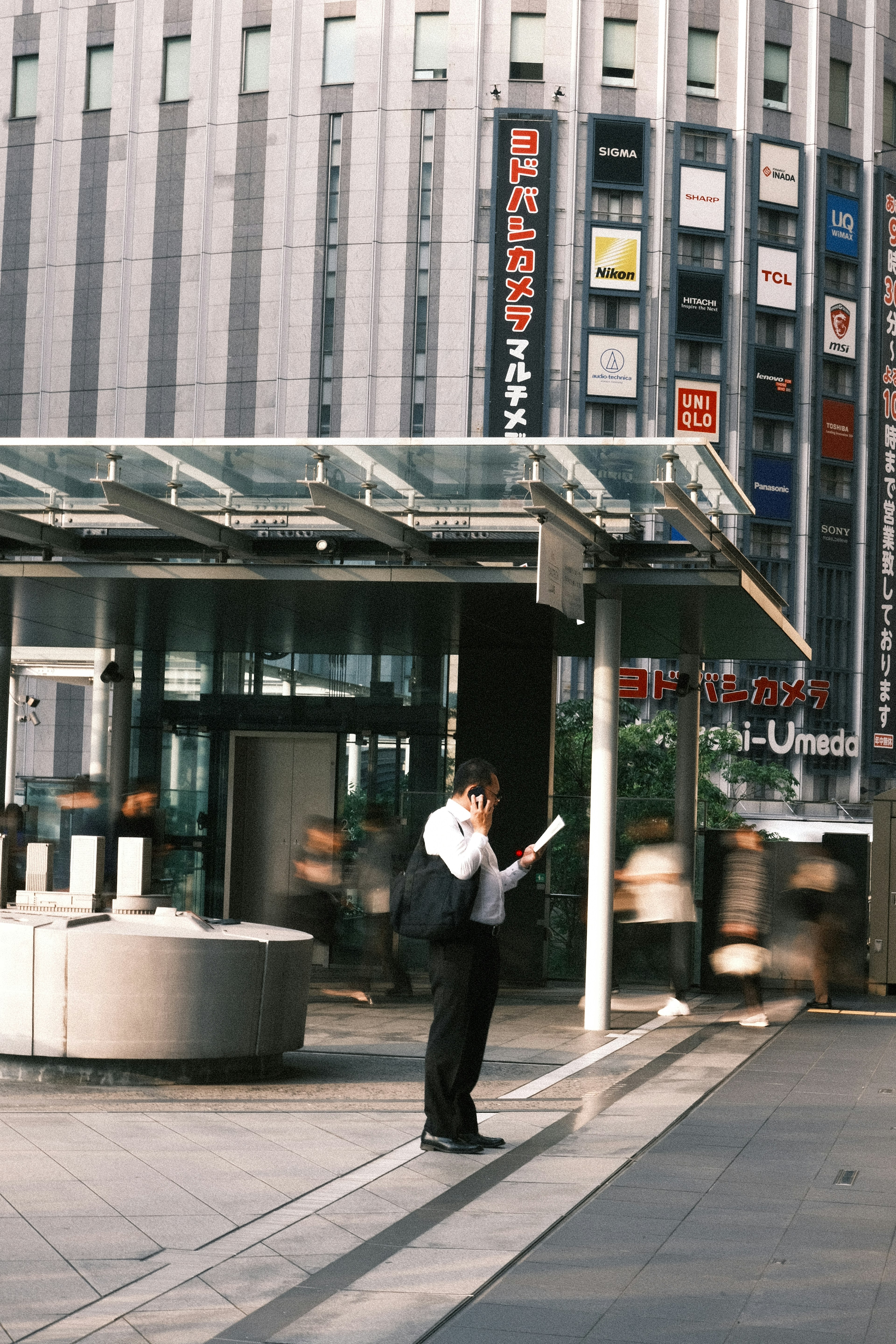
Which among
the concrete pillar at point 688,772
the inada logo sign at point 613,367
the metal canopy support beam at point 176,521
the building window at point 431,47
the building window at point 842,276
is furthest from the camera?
the building window at point 842,276

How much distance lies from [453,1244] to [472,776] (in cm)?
229

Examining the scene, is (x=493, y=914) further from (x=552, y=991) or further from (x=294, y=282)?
(x=294, y=282)

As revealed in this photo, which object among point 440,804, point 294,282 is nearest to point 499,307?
point 294,282

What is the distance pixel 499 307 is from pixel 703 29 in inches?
522

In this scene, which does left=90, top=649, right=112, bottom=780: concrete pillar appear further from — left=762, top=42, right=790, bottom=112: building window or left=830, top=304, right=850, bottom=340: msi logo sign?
left=762, top=42, right=790, bottom=112: building window

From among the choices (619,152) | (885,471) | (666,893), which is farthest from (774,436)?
(666,893)

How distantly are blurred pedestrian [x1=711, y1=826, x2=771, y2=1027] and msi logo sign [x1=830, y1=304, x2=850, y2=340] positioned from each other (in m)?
46.1

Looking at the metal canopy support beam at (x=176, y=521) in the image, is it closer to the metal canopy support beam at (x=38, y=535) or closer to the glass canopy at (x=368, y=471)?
the glass canopy at (x=368, y=471)

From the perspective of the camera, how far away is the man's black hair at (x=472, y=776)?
289 inches

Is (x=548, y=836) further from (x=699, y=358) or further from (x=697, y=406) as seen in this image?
(x=699, y=358)

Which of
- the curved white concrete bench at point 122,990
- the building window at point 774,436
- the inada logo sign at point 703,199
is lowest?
the curved white concrete bench at point 122,990

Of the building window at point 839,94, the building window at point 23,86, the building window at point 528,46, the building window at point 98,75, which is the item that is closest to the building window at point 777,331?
the building window at point 839,94

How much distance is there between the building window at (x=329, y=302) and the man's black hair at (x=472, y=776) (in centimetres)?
4340

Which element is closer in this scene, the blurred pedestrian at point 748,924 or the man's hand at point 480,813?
the man's hand at point 480,813
